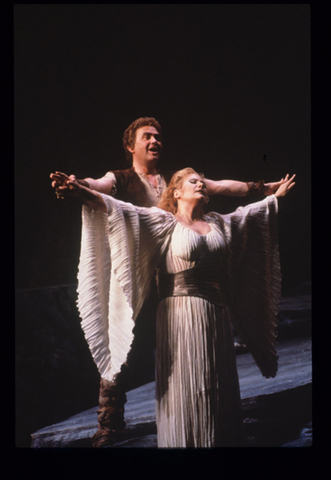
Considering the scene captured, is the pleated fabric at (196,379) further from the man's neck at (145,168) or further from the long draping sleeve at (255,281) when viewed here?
the man's neck at (145,168)

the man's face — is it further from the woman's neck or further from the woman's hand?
the woman's hand

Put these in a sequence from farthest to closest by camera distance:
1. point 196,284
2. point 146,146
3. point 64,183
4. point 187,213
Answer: point 146,146
point 187,213
point 196,284
point 64,183

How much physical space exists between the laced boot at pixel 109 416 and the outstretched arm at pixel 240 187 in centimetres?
117

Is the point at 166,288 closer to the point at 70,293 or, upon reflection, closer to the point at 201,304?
the point at 201,304

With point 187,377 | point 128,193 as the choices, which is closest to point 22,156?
point 128,193

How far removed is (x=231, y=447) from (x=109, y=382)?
689 millimetres

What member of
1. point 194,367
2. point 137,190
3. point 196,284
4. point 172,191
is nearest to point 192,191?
point 172,191

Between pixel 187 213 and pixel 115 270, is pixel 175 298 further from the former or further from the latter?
pixel 187 213

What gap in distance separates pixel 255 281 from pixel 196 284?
1.26 ft

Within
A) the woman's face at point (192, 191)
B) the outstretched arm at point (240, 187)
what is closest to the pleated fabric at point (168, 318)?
the woman's face at point (192, 191)

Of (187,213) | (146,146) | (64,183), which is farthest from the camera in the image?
(146,146)

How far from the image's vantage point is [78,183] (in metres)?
2.40

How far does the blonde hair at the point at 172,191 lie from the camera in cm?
258

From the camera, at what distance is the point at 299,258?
2746 millimetres
